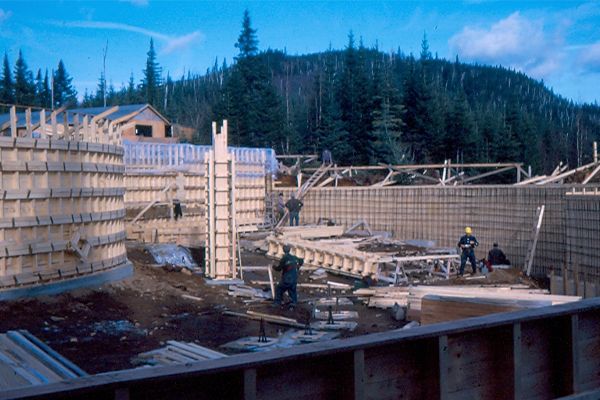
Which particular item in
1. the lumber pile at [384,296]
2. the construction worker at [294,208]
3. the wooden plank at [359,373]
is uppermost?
the construction worker at [294,208]

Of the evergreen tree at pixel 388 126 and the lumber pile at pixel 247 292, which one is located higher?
the evergreen tree at pixel 388 126

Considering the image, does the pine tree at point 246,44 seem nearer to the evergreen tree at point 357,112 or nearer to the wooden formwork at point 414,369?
the evergreen tree at point 357,112

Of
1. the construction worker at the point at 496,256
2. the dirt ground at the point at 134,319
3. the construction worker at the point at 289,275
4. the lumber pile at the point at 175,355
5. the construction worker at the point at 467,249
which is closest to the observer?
the lumber pile at the point at 175,355

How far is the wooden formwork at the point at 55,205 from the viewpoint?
13398 millimetres

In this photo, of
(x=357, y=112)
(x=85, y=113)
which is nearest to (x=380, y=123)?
(x=357, y=112)

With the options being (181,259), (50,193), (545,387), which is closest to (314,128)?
(181,259)

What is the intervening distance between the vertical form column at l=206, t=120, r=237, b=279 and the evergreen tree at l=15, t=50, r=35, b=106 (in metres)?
55.9

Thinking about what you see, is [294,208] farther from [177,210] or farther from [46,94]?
[46,94]

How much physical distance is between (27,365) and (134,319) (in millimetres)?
6534

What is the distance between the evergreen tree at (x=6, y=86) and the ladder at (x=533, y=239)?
197ft

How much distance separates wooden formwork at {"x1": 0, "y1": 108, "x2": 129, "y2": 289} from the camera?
44.0ft

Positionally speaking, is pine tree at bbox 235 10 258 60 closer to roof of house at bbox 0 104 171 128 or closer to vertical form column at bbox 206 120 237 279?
roof of house at bbox 0 104 171 128

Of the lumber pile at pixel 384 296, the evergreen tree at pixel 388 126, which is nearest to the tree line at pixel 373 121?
the evergreen tree at pixel 388 126

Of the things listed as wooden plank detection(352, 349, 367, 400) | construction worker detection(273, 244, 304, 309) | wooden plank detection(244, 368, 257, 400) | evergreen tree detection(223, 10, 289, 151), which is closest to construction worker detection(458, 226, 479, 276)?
construction worker detection(273, 244, 304, 309)
